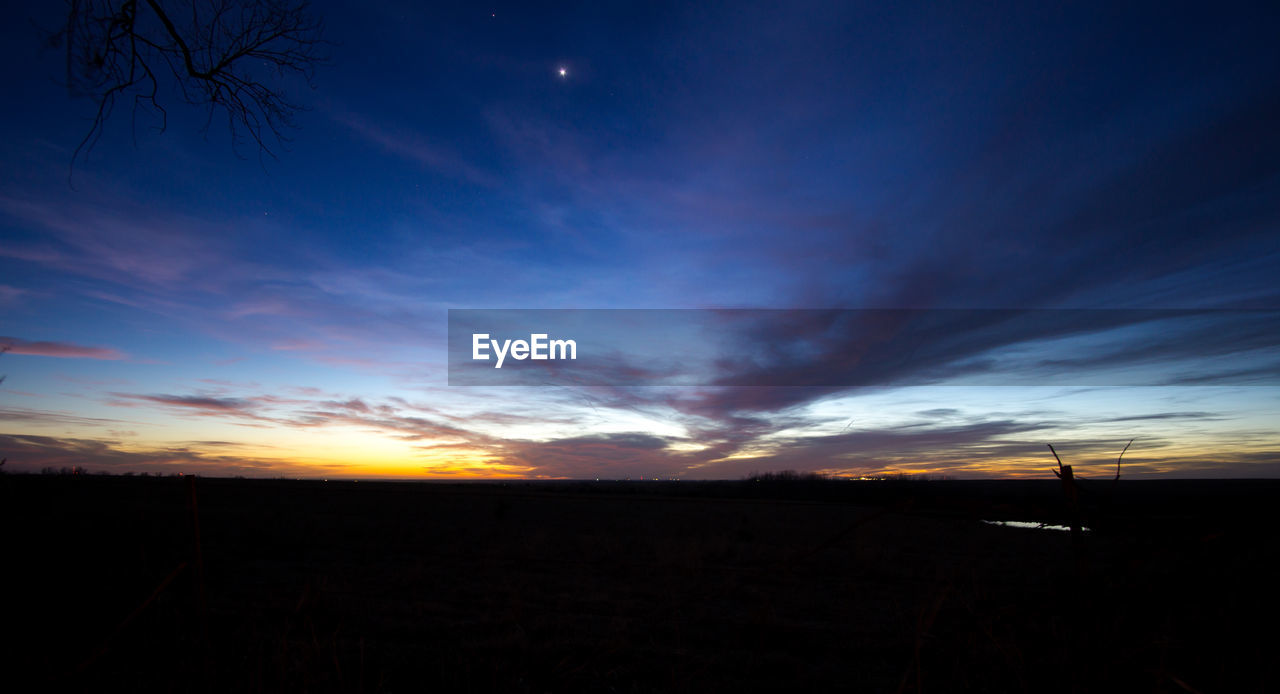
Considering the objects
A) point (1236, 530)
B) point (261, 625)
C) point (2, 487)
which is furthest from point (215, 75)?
point (2, 487)

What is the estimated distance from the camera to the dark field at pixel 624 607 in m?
2.89

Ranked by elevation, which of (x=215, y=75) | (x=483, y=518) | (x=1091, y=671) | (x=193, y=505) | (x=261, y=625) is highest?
(x=215, y=75)

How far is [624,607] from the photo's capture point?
882 centimetres

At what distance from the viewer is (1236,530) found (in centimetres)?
281

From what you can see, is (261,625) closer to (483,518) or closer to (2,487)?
(2,487)

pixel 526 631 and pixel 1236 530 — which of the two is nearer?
pixel 1236 530

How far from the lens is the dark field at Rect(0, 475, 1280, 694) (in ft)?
9.50

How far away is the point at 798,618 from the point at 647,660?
3.28 meters

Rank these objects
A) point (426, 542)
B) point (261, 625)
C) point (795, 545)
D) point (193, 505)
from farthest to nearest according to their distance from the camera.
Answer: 1. point (795, 545)
2. point (426, 542)
3. point (261, 625)
4. point (193, 505)

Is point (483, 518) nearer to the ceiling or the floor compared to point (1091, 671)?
nearer to the floor

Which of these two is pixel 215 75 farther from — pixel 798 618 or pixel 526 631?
pixel 798 618

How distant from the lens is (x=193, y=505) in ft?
13.6

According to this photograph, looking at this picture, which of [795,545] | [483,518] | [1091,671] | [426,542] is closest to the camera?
[1091,671]

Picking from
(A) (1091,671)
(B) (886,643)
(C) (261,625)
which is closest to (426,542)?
(C) (261,625)
